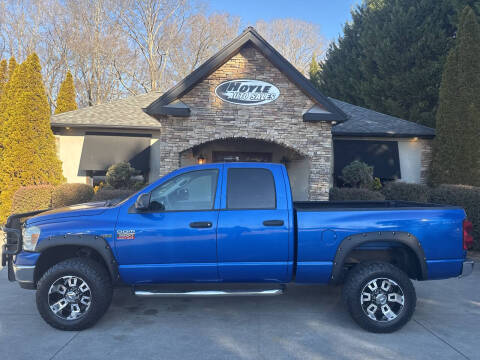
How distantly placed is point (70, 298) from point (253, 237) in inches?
88.6

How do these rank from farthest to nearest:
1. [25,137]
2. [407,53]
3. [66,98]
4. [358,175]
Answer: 1. [66,98]
2. [407,53]
3. [358,175]
4. [25,137]

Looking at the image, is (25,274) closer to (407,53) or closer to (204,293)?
(204,293)

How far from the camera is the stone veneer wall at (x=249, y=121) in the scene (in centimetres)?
970

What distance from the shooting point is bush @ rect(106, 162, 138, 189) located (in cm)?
1051

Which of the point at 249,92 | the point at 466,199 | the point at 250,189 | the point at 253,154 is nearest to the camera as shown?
the point at 250,189

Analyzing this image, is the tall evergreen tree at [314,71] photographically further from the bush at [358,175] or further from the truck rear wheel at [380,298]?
the truck rear wheel at [380,298]

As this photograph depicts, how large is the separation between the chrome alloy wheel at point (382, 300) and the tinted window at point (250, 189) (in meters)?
1.51

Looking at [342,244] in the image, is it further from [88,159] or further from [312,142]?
[88,159]

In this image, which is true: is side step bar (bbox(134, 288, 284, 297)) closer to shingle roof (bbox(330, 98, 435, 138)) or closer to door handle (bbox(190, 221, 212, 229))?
door handle (bbox(190, 221, 212, 229))

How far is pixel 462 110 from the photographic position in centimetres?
1117

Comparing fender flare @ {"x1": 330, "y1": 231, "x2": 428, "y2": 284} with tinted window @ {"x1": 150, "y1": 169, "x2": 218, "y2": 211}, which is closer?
fender flare @ {"x1": 330, "y1": 231, "x2": 428, "y2": 284}

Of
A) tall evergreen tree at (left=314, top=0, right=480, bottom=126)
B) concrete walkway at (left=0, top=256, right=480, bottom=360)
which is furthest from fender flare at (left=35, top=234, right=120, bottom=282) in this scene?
tall evergreen tree at (left=314, top=0, right=480, bottom=126)

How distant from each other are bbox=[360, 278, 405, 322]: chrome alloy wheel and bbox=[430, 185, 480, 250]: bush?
545 cm

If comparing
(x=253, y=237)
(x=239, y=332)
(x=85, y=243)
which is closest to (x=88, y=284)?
(x=85, y=243)
